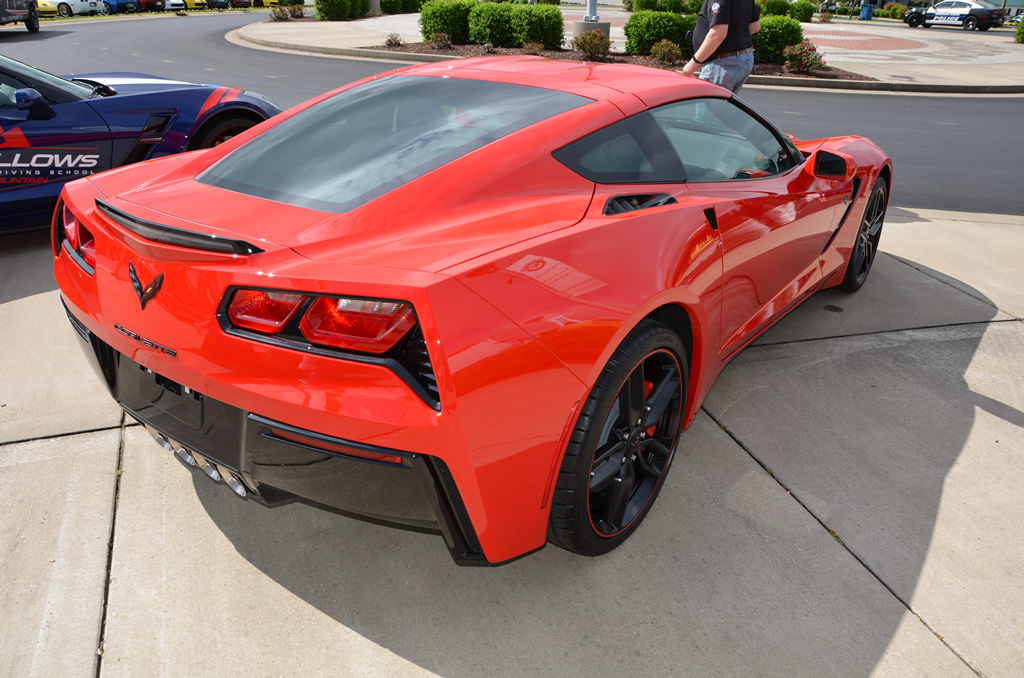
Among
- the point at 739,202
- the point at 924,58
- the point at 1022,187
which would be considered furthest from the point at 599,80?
the point at 924,58

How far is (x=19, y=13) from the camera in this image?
22.5m

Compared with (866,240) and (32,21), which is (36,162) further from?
(32,21)

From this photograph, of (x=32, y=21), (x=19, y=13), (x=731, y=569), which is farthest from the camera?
(x=32, y=21)

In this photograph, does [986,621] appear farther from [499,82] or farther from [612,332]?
→ [499,82]

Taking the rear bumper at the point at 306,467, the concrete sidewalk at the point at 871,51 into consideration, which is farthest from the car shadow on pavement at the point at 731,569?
the concrete sidewalk at the point at 871,51

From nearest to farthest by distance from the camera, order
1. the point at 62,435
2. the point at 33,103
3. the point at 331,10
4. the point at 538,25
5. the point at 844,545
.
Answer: the point at 844,545 < the point at 62,435 < the point at 33,103 < the point at 538,25 < the point at 331,10

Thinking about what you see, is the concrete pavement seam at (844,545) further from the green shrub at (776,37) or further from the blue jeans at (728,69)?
the green shrub at (776,37)

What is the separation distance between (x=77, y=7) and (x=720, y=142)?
42000 mm

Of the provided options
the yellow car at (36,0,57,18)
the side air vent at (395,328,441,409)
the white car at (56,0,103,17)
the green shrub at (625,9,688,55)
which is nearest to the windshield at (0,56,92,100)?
the side air vent at (395,328,441,409)

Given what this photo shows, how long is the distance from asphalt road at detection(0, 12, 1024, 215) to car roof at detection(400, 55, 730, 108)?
4.88 metres

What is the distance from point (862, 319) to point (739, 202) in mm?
1923

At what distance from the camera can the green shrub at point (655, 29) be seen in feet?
57.3

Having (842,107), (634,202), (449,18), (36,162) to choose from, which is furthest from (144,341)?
(449,18)

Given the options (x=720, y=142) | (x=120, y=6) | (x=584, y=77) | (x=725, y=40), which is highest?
(x=120, y=6)
